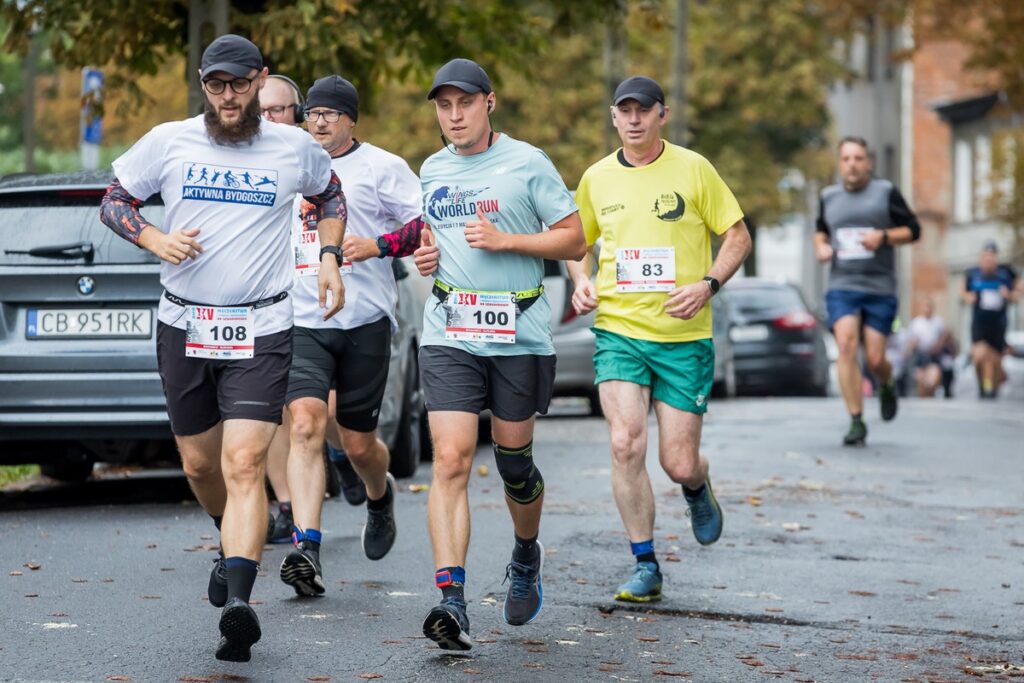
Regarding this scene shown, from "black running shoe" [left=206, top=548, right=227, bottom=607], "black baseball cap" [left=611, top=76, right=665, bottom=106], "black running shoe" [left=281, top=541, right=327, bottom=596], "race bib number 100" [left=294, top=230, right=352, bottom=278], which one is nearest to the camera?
"black running shoe" [left=206, top=548, right=227, bottom=607]

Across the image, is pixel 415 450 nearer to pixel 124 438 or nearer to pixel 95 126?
pixel 124 438

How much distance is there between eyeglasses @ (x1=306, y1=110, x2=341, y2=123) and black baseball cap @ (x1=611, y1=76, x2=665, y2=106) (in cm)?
115

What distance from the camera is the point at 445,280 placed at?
6902 millimetres

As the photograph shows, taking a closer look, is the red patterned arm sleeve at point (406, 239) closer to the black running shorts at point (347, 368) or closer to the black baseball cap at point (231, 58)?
the black running shorts at point (347, 368)

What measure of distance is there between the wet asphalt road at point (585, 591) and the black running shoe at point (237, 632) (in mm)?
68

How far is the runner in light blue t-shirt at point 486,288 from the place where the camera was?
22.2 feet

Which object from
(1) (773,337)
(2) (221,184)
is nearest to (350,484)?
(2) (221,184)

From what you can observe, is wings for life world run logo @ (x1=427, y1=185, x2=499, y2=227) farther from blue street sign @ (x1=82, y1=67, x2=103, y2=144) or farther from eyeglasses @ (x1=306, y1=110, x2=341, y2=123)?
blue street sign @ (x1=82, y1=67, x2=103, y2=144)

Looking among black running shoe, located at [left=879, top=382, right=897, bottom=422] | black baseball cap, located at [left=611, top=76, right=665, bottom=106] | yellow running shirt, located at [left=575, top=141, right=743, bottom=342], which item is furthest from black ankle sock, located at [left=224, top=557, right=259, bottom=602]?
black running shoe, located at [left=879, top=382, right=897, bottom=422]

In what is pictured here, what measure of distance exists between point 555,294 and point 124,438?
7588 mm

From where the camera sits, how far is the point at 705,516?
28.0 feet

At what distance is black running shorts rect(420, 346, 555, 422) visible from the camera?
6.81 m

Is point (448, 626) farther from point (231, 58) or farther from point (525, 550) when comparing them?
point (231, 58)

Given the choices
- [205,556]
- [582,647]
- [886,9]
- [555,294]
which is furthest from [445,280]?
[886,9]
